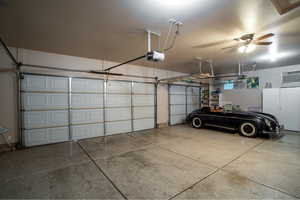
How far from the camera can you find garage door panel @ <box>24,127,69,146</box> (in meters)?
4.15

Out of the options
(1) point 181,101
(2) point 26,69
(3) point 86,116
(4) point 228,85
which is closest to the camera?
(2) point 26,69

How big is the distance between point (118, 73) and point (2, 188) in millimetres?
4599

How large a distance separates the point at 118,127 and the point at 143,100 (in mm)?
1786

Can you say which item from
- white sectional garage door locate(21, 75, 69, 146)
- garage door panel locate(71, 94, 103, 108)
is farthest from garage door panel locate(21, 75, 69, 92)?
garage door panel locate(71, 94, 103, 108)

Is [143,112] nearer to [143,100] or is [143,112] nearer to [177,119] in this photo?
[143,100]

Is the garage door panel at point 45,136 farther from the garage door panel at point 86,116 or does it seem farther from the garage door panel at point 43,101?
the garage door panel at point 43,101

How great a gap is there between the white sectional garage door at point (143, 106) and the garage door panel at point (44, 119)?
2.84 m

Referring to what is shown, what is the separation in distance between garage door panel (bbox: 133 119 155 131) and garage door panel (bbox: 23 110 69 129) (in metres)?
2.86

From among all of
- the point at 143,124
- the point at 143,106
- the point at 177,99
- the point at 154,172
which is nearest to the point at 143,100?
the point at 143,106

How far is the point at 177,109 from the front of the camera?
8078mm

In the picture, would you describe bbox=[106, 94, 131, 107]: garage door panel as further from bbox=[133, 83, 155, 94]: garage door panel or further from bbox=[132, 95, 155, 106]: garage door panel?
bbox=[133, 83, 155, 94]: garage door panel

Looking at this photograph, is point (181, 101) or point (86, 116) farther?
point (181, 101)

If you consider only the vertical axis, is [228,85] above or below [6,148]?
above

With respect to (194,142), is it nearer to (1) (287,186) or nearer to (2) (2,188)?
(1) (287,186)
